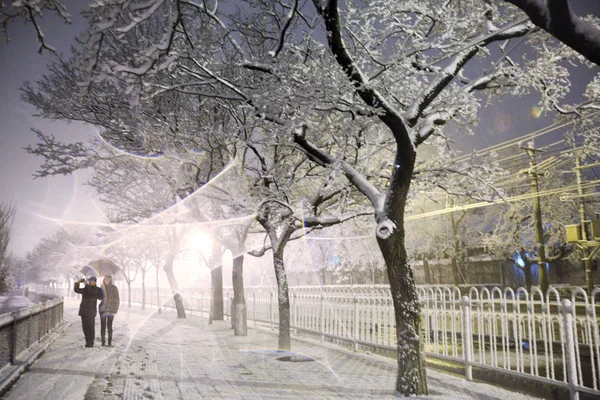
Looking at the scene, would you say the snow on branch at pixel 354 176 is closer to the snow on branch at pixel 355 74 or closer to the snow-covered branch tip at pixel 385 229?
the snow-covered branch tip at pixel 385 229

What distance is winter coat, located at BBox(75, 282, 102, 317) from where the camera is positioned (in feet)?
39.4

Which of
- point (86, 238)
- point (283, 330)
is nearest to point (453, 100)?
point (283, 330)

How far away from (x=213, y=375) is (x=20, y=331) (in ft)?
13.5

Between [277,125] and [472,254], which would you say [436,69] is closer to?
[277,125]

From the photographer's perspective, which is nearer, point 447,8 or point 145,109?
point 447,8

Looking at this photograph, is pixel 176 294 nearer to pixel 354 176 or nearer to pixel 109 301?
pixel 109 301

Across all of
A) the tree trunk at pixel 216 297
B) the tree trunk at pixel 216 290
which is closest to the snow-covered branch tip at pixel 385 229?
the tree trunk at pixel 216 290

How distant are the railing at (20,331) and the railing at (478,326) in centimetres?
771

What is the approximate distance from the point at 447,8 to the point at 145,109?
826 cm

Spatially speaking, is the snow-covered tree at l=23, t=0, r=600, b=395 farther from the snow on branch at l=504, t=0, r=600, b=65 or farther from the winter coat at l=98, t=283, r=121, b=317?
the winter coat at l=98, t=283, r=121, b=317

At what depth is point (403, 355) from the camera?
22.9ft

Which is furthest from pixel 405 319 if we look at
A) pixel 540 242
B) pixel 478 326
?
pixel 540 242

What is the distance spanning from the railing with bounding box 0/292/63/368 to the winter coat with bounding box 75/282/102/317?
3.33 ft

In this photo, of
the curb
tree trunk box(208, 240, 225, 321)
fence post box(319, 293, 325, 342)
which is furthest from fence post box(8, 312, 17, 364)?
tree trunk box(208, 240, 225, 321)
